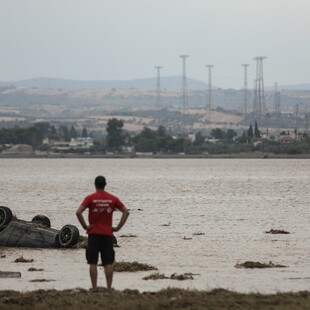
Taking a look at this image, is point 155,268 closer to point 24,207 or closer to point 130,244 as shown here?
point 130,244

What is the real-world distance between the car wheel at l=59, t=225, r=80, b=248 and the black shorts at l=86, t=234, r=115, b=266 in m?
10.9

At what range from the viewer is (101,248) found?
18781mm

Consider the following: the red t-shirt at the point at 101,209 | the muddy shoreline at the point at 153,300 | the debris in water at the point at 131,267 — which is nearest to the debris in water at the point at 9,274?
the debris in water at the point at 131,267

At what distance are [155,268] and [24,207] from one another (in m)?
34.2

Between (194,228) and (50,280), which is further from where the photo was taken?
(194,228)

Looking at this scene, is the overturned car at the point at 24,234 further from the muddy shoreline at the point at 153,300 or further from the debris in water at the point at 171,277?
the muddy shoreline at the point at 153,300

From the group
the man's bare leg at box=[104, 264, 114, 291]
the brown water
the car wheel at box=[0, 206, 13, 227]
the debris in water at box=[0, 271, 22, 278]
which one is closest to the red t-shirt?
the man's bare leg at box=[104, 264, 114, 291]

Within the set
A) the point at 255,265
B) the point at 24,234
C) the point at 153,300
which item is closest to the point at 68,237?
the point at 24,234

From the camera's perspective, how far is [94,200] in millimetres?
18500

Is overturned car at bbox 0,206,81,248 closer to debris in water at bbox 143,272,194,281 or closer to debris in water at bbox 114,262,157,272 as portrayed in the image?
debris in water at bbox 114,262,157,272

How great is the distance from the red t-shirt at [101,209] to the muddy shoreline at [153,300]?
1090 millimetres

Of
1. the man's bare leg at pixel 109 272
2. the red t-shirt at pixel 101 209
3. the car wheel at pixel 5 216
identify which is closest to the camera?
the red t-shirt at pixel 101 209

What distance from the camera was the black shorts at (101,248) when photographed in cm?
1870

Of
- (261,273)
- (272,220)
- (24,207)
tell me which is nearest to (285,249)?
(261,273)
